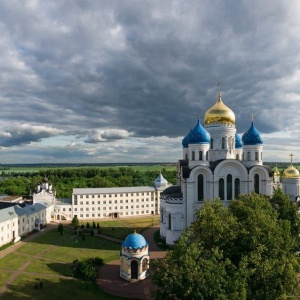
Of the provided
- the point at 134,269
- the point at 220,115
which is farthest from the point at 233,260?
the point at 220,115

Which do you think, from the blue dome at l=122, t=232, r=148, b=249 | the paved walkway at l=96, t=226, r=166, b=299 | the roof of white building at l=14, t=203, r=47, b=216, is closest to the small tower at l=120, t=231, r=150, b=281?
the blue dome at l=122, t=232, r=148, b=249

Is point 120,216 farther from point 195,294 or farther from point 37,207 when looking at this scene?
point 195,294

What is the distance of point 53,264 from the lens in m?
27.5

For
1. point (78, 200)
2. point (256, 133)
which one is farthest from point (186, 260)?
point (78, 200)

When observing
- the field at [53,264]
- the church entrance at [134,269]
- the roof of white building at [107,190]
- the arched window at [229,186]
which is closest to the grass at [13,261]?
the field at [53,264]

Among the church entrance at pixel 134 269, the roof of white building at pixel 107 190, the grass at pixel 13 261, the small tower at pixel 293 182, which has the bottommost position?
the grass at pixel 13 261

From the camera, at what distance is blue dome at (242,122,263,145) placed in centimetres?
3703

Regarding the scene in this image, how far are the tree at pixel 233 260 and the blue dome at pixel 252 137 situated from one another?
55.8ft

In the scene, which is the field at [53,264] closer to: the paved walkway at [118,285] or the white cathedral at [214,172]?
the paved walkway at [118,285]

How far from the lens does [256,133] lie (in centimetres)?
3725

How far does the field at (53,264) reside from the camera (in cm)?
2163

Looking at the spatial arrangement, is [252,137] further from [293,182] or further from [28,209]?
[28,209]

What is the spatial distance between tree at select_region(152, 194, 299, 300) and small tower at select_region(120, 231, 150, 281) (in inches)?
293

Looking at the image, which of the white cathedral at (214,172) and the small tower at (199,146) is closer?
the white cathedral at (214,172)
